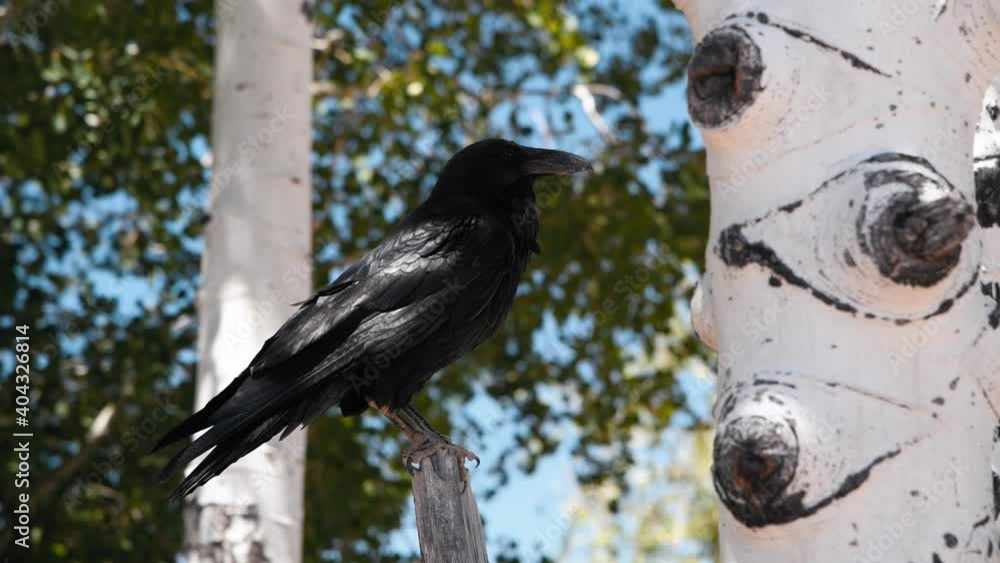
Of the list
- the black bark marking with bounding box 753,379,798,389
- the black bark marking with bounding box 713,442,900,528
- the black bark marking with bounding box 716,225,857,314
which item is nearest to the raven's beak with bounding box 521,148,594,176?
the black bark marking with bounding box 716,225,857,314

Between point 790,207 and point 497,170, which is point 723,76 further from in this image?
point 497,170

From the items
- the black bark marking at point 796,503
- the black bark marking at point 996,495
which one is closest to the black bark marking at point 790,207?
the black bark marking at point 796,503

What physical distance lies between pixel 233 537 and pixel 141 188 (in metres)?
2.86

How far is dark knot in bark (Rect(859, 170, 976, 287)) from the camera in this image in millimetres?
1520

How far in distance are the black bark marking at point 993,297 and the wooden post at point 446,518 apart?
1.11 metres

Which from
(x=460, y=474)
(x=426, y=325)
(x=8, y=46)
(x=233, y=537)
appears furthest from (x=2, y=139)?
(x=460, y=474)

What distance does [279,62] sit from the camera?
4.05 metres

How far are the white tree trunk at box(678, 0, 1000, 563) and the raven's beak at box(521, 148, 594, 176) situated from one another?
1.56m

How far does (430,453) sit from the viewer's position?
2.93 meters

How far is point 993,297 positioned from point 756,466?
0.48 metres

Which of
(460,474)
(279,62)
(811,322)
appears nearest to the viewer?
(811,322)

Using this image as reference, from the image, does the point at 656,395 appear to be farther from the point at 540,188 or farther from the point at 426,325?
the point at 426,325

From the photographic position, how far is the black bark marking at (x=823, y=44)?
170cm

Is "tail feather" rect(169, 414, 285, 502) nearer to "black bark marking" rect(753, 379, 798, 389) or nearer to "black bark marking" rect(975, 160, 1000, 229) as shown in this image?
"black bark marking" rect(753, 379, 798, 389)
